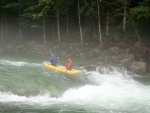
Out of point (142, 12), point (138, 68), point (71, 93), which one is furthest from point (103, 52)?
point (71, 93)

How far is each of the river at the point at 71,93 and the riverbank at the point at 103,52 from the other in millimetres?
2449

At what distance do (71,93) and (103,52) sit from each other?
1008 centimetres

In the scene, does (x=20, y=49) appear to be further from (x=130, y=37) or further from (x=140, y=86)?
(x=140, y=86)

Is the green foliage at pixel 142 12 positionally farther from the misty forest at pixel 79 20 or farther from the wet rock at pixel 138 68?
the wet rock at pixel 138 68

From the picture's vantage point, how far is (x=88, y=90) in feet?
47.2

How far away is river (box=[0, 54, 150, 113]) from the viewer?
11.3 meters

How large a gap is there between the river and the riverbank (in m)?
2.45

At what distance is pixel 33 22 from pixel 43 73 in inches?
598

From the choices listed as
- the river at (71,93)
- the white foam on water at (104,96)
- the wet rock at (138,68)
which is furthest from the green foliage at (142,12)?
the white foam on water at (104,96)

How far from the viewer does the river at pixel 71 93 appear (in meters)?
11.3

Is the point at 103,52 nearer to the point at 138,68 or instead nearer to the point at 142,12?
the point at 138,68

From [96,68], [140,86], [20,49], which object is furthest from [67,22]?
[140,86]

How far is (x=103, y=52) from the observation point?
76.0 feet

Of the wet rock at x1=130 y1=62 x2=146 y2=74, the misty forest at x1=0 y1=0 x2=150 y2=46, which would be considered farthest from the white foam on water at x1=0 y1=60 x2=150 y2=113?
the misty forest at x1=0 y1=0 x2=150 y2=46
